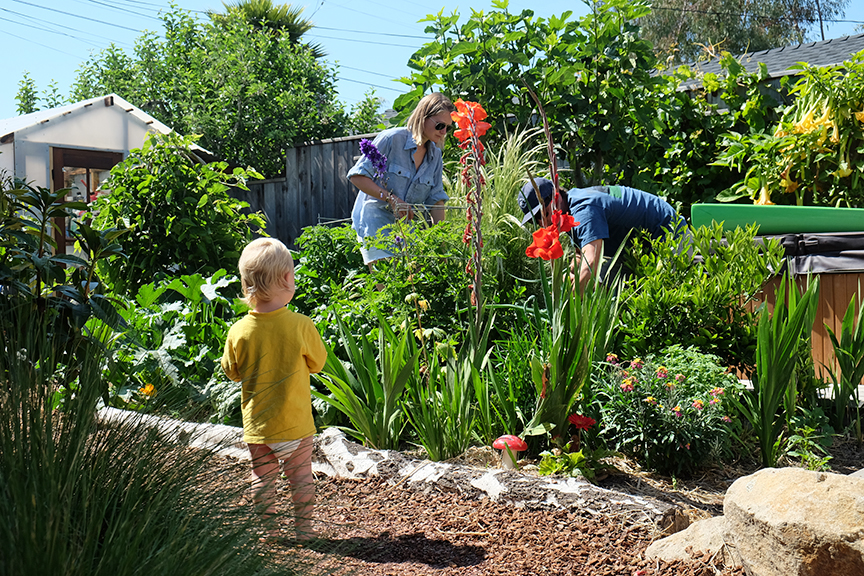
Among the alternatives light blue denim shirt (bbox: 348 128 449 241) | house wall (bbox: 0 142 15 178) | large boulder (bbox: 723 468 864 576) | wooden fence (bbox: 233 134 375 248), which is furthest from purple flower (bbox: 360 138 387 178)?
house wall (bbox: 0 142 15 178)

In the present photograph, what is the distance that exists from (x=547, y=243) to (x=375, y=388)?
1.00 metres

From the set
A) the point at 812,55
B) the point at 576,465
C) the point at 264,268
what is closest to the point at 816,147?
the point at 576,465

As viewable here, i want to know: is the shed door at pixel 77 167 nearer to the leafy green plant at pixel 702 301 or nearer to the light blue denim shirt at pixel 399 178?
the light blue denim shirt at pixel 399 178

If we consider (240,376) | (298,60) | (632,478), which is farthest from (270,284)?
(298,60)

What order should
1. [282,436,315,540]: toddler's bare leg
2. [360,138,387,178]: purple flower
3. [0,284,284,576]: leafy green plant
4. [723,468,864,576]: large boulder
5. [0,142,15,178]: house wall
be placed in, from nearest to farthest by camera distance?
[0,284,284,576]: leafy green plant < [282,436,315,540]: toddler's bare leg < [723,468,864,576]: large boulder < [360,138,387,178]: purple flower < [0,142,15,178]: house wall

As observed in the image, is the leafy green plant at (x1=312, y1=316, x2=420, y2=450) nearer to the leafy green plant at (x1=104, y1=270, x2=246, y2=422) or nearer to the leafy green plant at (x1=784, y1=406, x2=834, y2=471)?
the leafy green plant at (x1=104, y1=270, x2=246, y2=422)

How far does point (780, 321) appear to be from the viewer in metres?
2.66

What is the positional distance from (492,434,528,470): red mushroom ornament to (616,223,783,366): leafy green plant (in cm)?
88

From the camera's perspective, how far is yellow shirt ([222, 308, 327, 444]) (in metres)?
2.18

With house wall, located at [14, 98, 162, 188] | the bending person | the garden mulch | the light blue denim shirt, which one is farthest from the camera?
house wall, located at [14, 98, 162, 188]

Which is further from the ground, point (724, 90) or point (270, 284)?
point (724, 90)

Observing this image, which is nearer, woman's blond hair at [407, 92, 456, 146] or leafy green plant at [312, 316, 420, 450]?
leafy green plant at [312, 316, 420, 450]

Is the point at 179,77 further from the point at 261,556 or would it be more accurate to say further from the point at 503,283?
the point at 261,556

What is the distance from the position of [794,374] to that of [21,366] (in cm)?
275
